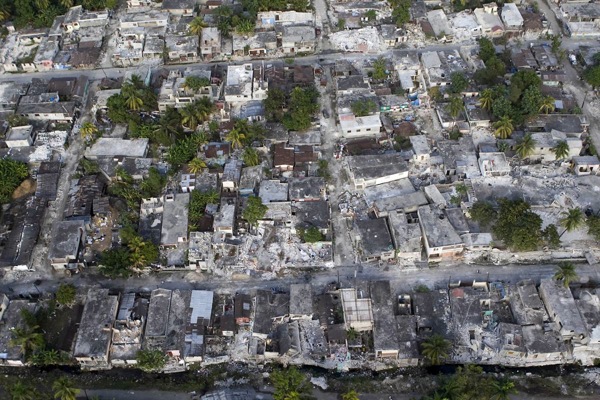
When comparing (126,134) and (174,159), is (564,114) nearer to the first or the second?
(174,159)

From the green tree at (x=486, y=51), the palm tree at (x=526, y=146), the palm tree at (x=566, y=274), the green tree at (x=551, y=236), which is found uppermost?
the green tree at (x=486, y=51)

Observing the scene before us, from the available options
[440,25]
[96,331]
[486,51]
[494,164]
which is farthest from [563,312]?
[440,25]

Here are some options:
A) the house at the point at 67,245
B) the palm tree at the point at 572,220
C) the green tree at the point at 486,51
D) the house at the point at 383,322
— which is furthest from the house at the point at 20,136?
the palm tree at the point at 572,220

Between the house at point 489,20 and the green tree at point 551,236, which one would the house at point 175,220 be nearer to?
the green tree at point 551,236

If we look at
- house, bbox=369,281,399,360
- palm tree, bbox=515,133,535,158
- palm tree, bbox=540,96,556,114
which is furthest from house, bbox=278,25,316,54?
house, bbox=369,281,399,360

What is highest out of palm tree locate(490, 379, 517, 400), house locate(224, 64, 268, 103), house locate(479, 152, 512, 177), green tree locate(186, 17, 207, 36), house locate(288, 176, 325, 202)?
green tree locate(186, 17, 207, 36)

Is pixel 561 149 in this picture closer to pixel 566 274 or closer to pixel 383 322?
pixel 566 274

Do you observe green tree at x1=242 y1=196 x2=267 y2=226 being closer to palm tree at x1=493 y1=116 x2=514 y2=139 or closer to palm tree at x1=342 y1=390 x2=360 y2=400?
palm tree at x1=342 y1=390 x2=360 y2=400
